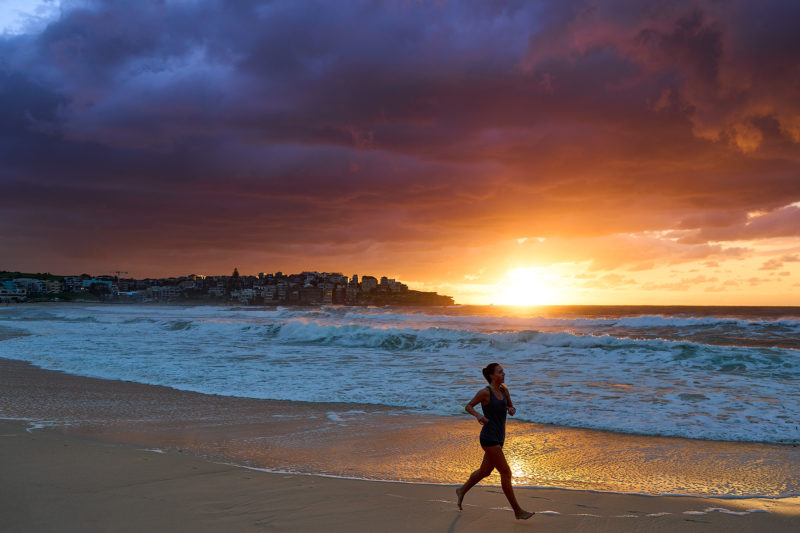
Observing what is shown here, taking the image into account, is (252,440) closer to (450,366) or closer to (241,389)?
(241,389)

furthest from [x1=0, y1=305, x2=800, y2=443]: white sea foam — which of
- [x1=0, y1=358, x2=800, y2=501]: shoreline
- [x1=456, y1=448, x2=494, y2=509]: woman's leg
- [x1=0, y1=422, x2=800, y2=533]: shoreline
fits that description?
[x1=456, y1=448, x2=494, y2=509]: woman's leg

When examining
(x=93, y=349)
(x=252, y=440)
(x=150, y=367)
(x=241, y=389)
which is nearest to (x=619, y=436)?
(x=252, y=440)

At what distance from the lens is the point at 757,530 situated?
507 cm

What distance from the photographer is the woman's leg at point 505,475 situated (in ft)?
16.9

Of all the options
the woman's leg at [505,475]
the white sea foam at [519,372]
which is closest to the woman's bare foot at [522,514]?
the woman's leg at [505,475]

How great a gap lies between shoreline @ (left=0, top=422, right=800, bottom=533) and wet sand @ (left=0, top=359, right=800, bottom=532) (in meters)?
0.02

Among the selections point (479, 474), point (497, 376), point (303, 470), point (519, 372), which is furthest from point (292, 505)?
point (519, 372)

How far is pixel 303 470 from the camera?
22.7 ft

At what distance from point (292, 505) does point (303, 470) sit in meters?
1.44

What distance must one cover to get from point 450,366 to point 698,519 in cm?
1358

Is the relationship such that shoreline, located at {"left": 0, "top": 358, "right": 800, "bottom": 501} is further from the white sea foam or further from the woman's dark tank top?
the woman's dark tank top

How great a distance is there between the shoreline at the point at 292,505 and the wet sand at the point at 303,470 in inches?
0.8

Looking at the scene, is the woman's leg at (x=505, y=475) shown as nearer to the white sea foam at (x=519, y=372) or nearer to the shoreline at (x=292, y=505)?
the shoreline at (x=292, y=505)

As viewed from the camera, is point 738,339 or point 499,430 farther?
point 738,339
